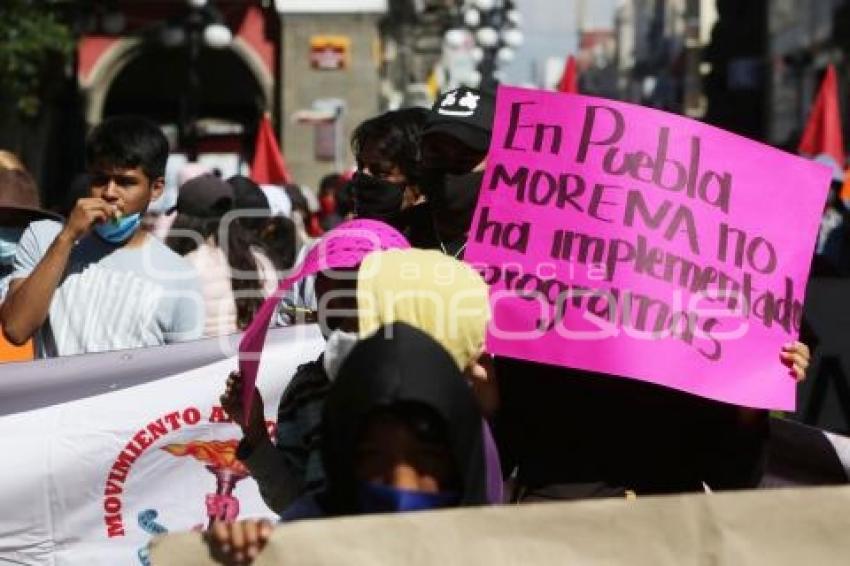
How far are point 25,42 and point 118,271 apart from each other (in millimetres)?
18665

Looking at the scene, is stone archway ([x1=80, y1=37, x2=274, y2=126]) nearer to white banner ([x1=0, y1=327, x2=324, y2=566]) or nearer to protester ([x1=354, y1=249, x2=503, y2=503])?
white banner ([x1=0, y1=327, x2=324, y2=566])

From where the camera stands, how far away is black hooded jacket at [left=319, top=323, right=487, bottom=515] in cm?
271

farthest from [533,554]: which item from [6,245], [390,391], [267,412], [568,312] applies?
[6,245]

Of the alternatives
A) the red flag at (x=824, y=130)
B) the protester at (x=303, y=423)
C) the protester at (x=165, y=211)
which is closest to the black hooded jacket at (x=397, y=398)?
the protester at (x=303, y=423)

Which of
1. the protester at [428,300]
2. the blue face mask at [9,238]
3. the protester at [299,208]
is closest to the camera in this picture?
the protester at [428,300]

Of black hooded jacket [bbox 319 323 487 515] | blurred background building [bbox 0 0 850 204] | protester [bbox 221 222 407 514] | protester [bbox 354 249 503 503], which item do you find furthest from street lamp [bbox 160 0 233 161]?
black hooded jacket [bbox 319 323 487 515]

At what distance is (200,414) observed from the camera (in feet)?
15.7

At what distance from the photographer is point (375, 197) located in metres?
4.97

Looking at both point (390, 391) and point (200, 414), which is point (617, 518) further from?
point (200, 414)

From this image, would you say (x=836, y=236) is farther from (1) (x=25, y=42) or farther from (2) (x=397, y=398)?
(1) (x=25, y=42)

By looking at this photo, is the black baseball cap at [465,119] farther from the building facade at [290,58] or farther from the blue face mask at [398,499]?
the building facade at [290,58]

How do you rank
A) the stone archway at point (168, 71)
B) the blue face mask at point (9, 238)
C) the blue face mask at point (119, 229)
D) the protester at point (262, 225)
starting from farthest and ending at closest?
the stone archway at point (168, 71)
the protester at point (262, 225)
the blue face mask at point (9, 238)
the blue face mask at point (119, 229)

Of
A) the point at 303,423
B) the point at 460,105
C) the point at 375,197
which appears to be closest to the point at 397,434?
the point at 303,423

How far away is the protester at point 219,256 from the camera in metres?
6.83
